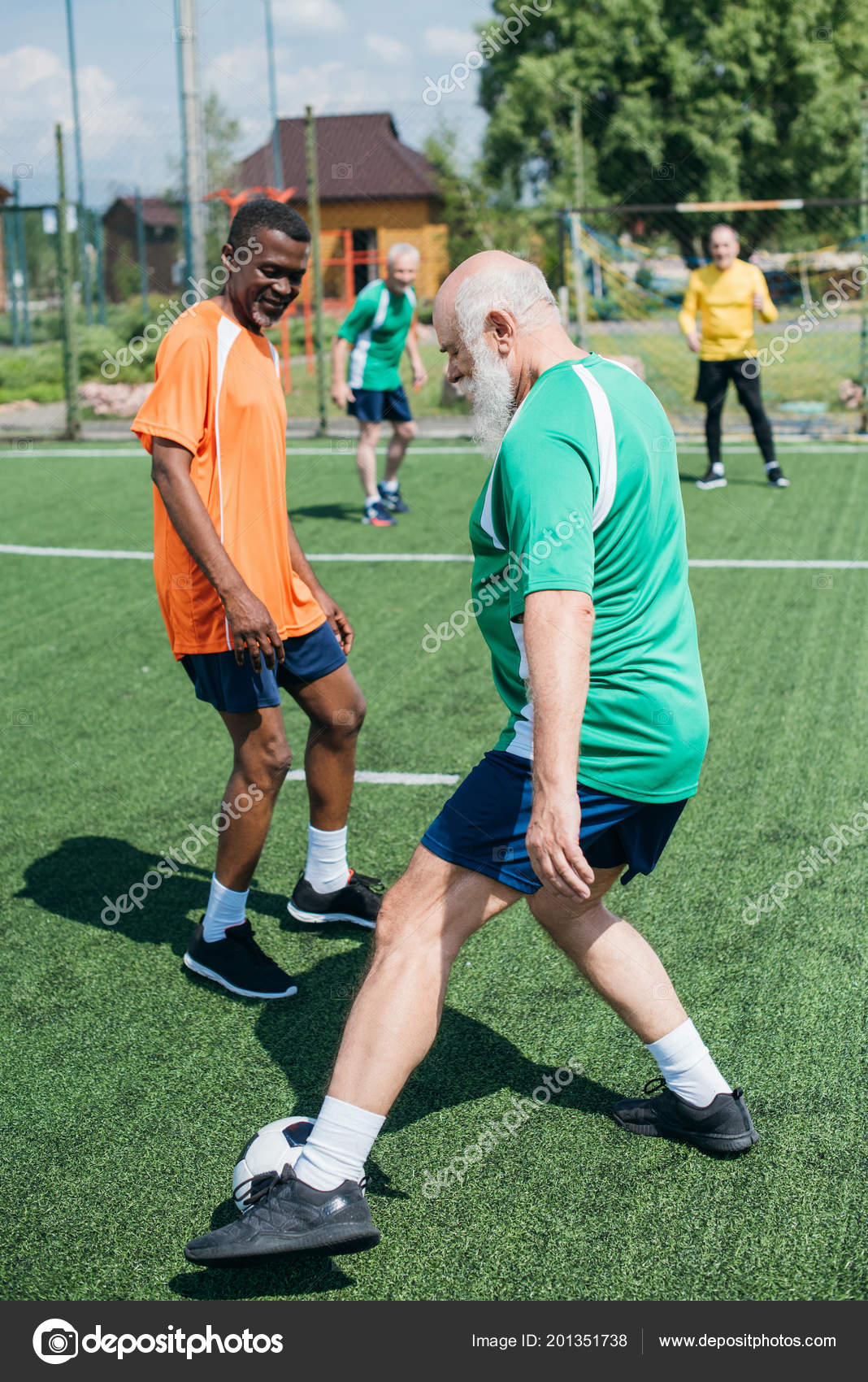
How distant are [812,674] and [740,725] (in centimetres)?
82

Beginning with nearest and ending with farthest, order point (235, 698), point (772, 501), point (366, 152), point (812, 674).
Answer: point (235, 698) < point (812, 674) < point (772, 501) < point (366, 152)

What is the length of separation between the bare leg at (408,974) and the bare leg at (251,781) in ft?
3.47

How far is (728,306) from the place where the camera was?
10891 millimetres

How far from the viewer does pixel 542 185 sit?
38.5 metres

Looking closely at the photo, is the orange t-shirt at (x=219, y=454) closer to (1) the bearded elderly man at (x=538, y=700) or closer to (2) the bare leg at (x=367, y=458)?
(1) the bearded elderly man at (x=538, y=700)

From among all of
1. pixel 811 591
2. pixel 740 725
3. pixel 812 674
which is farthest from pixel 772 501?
pixel 740 725

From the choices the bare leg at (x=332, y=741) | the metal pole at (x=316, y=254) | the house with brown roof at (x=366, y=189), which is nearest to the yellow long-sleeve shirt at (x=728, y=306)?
the metal pole at (x=316, y=254)

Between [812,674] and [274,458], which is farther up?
[274,458]

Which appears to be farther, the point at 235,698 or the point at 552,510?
the point at 235,698

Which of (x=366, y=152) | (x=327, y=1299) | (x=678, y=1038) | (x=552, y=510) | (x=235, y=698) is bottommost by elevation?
(x=327, y=1299)

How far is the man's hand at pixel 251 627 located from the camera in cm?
318

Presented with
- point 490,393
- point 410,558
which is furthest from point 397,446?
point 490,393

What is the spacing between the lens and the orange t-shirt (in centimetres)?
318

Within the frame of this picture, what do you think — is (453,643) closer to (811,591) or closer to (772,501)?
(811,591)
